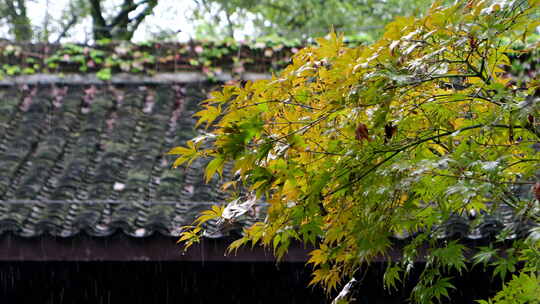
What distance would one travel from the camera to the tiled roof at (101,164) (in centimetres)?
437

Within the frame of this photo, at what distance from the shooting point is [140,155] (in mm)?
5660

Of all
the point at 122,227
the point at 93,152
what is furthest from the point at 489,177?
the point at 93,152

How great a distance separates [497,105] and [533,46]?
511 millimetres

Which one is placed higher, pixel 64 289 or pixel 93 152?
pixel 93 152

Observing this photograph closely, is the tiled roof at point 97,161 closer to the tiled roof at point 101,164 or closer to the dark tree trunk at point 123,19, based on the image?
the tiled roof at point 101,164

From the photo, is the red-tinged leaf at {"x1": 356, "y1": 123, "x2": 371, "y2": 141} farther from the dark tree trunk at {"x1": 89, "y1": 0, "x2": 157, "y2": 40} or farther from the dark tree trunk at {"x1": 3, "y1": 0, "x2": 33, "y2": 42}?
the dark tree trunk at {"x1": 3, "y1": 0, "x2": 33, "y2": 42}

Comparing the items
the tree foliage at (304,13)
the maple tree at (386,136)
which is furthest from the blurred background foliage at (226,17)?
the maple tree at (386,136)

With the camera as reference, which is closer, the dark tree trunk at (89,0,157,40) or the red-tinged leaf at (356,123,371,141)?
the red-tinged leaf at (356,123,371,141)

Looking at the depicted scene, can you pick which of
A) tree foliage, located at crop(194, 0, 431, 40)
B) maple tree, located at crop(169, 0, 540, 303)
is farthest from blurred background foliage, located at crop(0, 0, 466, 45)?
maple tree, located at crop(169, 0, 540, 303)

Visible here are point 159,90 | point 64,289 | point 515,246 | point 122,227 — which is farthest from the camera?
point 159,90

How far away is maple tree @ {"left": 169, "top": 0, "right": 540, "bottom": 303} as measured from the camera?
2.13 meters

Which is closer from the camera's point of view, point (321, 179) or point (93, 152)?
point (321, 179)

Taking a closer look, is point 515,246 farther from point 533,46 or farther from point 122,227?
point 122,227

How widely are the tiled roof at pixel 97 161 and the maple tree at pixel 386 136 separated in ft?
5.85
